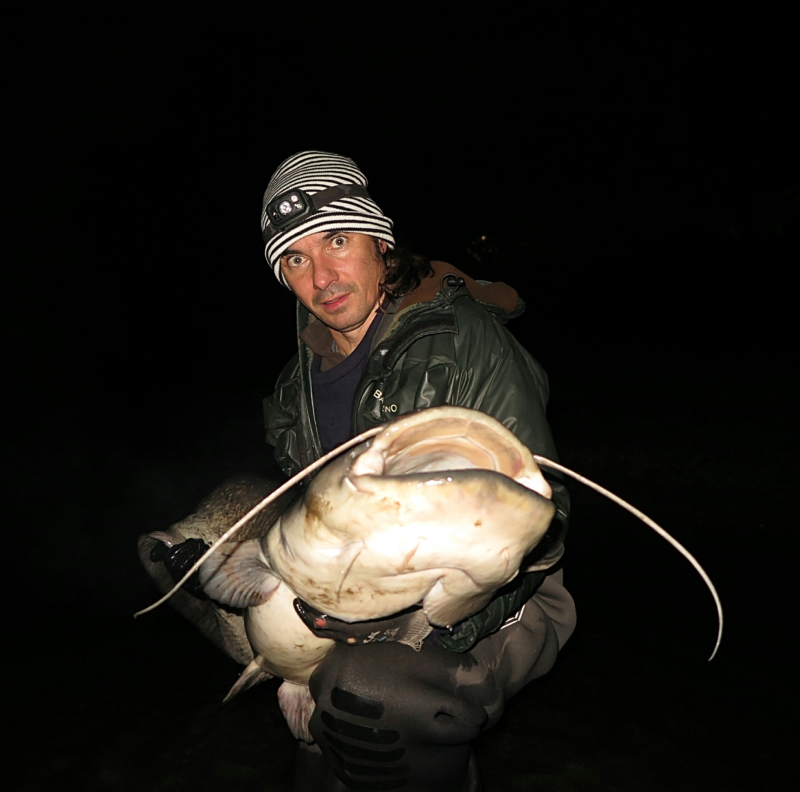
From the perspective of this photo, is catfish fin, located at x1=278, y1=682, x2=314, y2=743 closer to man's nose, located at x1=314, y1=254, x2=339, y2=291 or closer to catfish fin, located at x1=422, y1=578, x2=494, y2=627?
catfish fin, located at x1=422, y1=578, x2=494, y2=627

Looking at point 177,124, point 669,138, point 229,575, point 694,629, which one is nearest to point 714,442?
point 694,629

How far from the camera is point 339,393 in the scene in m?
1.87

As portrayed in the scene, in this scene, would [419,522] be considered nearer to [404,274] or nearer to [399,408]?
[399,408]

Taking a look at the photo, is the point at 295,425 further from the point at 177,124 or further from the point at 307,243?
the point at 177,124

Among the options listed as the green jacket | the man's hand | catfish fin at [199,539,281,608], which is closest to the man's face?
the green jacket

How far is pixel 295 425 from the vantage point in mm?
1981

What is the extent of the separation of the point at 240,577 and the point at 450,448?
0.64 m

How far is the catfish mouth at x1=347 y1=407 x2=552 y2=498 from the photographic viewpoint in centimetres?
88

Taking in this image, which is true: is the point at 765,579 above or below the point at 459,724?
below

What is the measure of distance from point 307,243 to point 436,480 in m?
1.09

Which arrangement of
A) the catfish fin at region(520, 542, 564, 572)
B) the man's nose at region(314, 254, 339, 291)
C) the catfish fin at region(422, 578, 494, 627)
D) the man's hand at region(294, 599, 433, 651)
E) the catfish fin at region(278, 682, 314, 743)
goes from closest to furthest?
1. the catfish fin at region(422, 578, 494, 627)
2. the man's hand at region(294, 599, 433, 651)
3. the catfish fin at region(520, 542, 564, 572)
4. the catfish fin at region(278, 682, 314, 743)
5. the man's nose at region(314, 254, 339, 291)

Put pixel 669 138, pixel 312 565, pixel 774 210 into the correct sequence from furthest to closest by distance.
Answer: pixel 669 138 → pixel 774 210 → pixel 312 565

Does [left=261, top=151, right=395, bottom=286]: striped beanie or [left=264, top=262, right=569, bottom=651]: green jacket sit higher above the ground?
[left=261, top=151, right=395, bottom=286]: striped beanie

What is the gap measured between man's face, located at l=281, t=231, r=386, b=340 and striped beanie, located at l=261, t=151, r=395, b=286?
4 centimetres
